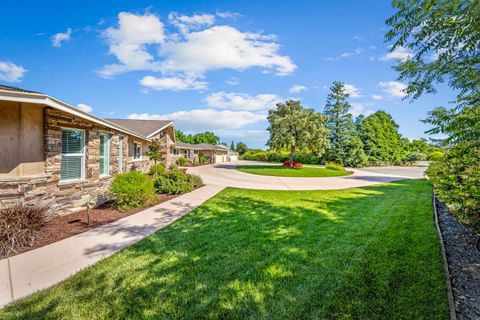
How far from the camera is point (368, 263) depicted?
3.57 metres

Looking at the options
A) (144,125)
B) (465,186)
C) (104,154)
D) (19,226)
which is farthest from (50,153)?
(144,125)

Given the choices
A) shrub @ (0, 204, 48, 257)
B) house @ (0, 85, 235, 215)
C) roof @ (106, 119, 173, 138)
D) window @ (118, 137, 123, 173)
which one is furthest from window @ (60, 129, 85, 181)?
roof @ (106, 119, 173, 138)

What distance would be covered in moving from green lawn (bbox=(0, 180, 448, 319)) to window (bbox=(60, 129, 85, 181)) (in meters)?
3.88

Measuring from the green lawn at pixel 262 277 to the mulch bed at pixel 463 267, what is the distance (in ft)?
0.60

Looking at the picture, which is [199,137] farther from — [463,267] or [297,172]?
[463,267]

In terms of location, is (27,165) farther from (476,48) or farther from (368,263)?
(476,48)

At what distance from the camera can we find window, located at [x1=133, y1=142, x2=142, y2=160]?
597 inches

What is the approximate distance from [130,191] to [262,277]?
228 inches

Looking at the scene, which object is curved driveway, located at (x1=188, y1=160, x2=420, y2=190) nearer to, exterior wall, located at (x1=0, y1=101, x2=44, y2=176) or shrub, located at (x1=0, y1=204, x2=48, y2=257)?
exterior wall, located at (x1=0, y1=101, x2=44, y2=176)

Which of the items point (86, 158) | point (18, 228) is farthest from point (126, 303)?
point (86, 158)

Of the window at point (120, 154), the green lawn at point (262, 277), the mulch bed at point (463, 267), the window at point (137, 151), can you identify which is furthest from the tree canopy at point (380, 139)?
the window at point (120, 154)

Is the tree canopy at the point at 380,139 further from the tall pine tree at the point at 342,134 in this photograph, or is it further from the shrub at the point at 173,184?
the shrub at the point at 173,184

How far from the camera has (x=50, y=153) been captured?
5801mm

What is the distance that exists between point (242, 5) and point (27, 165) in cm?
944
